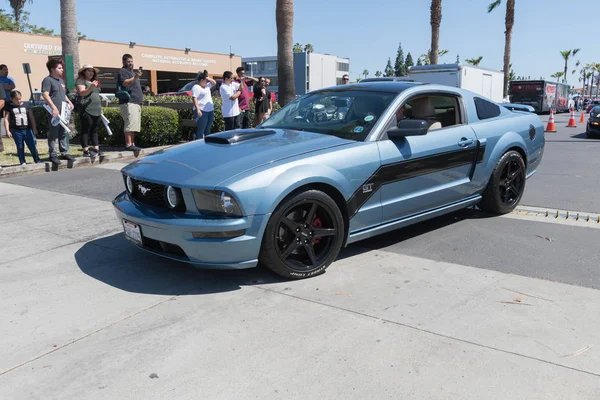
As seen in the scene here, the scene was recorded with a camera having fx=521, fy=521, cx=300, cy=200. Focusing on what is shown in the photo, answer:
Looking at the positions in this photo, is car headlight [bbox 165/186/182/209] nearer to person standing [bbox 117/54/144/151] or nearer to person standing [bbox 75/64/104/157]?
person standing [bbox 75/64/104/157]

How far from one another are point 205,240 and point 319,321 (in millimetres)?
978

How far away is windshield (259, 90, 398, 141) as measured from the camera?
4627 mm

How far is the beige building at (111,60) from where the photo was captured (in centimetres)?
3984

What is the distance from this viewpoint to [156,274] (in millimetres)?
4234

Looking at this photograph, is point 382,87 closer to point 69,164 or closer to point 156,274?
point 156,274

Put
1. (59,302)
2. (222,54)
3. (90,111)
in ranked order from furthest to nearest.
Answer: (222,54) < (90,111) < (59,302)

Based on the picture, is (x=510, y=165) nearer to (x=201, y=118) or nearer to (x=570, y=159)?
(x=570, y=159)

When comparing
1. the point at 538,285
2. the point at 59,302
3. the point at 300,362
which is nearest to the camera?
the point at 300,362

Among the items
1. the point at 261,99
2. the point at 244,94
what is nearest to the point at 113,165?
the point at 244,94

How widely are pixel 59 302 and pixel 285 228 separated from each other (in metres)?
1.71

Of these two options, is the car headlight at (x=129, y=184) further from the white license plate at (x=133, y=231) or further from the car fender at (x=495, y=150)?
the car fender at (x=495, y=150)

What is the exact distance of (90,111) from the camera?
31.9 feet

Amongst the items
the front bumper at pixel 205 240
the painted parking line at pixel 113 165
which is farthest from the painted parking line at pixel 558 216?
the painted parking line at pixel 113 165

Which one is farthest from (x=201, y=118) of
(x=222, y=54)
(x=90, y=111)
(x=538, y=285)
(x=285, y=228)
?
(x=222, y=54)
